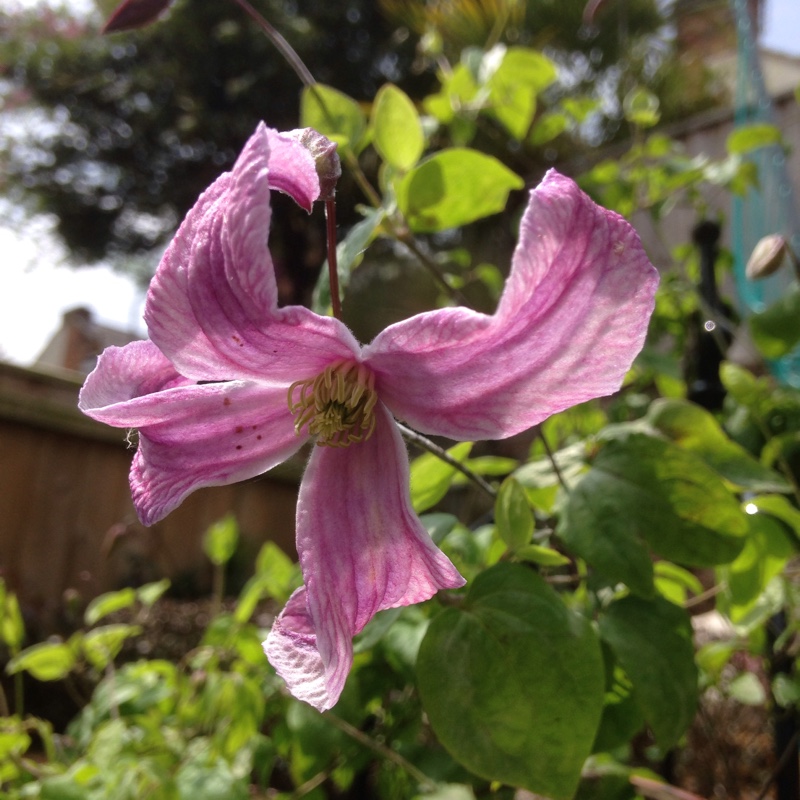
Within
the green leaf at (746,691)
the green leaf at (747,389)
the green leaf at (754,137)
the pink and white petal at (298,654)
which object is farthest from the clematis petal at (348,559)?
the green leaf at (754,137)

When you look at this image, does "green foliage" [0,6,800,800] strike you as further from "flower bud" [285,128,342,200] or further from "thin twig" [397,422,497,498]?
"flower bud" [285,128,342,200]

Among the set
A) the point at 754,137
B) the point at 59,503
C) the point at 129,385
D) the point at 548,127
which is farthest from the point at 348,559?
the point at 59,503

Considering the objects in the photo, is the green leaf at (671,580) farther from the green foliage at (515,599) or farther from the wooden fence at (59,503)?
the wooden fence at (59,503)

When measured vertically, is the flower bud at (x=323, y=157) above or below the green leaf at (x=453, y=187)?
below

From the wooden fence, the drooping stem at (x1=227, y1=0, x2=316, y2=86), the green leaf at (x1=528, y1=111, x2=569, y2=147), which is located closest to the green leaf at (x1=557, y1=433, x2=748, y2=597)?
the drooping stem at (x1=227, y1=0, x2=316, y2=86)

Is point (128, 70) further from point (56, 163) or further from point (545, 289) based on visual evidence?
point (545, 289)

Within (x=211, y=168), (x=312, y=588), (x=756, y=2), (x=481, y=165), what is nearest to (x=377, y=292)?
(x=211, y=168)
